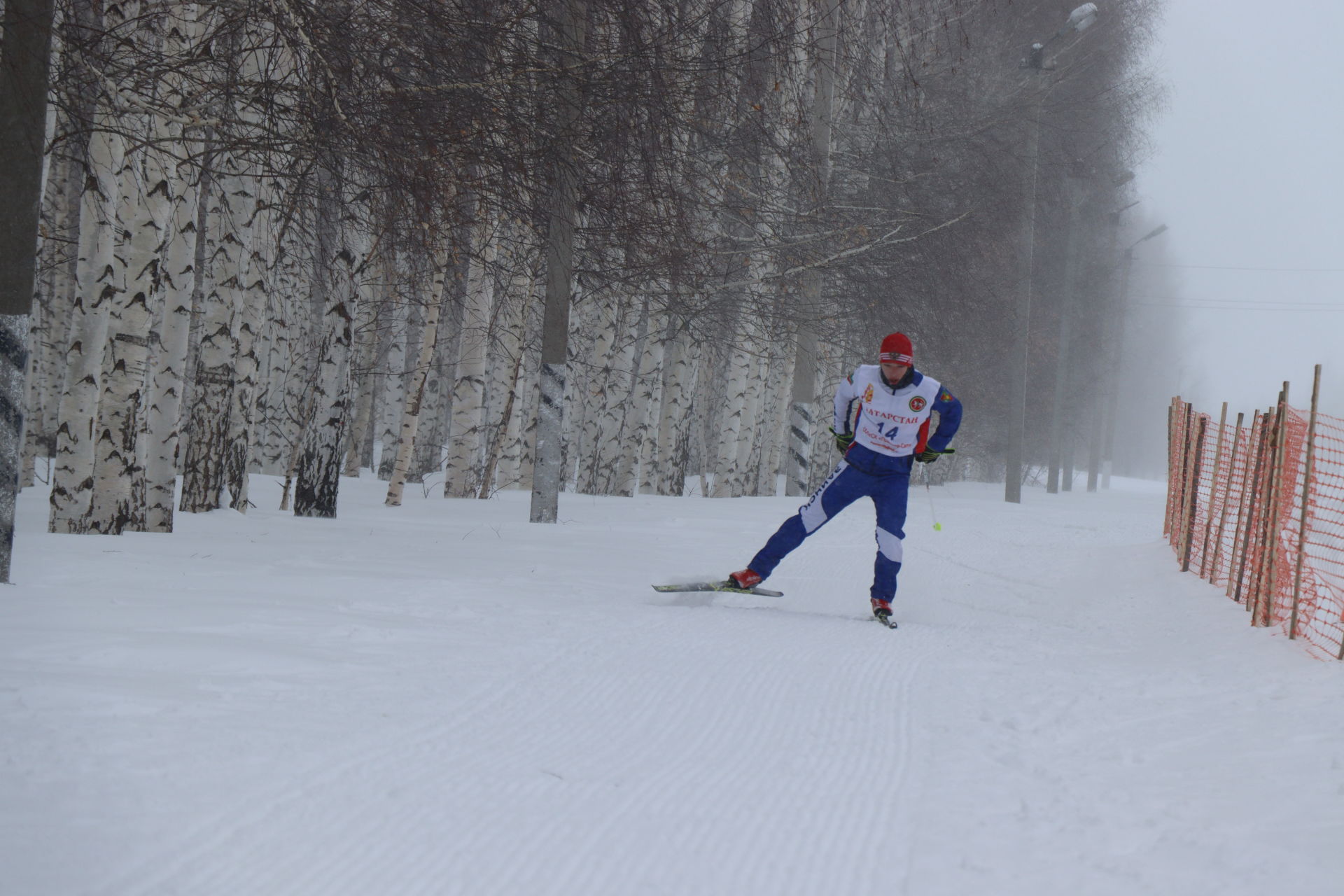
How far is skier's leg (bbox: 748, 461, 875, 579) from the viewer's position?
A: 333 inches

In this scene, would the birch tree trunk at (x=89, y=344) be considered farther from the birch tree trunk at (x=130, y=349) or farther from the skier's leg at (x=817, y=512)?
the skier's leg at (x=817, y=512)

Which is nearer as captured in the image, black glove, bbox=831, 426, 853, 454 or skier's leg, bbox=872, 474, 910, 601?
skier's leg, bbox=872, 474, 910, 601

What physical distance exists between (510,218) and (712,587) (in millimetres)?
3065

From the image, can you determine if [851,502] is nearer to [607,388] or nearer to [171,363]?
[171,363]

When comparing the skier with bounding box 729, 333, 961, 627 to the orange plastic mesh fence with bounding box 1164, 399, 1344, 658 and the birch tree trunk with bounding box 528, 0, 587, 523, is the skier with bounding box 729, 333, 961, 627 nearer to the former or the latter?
the orange plastic mesh fence with bounding box 1164, 399, 1344, 658

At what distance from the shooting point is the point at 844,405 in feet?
28.1

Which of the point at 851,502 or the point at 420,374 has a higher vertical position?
the point at 420,374

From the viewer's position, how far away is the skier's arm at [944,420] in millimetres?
8383

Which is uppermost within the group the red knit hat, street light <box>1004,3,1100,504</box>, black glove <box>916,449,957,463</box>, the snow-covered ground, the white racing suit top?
street light <box>1004,3,1100,504</box>

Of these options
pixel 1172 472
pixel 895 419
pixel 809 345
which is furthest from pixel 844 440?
pixel 809 345

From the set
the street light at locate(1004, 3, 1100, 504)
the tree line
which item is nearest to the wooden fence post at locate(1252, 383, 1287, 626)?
the tree line

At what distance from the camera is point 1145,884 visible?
10.8 feet

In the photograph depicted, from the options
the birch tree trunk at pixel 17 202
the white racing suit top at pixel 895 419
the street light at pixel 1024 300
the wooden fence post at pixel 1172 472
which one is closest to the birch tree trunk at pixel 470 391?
the white racing suit top at pixel 895 419

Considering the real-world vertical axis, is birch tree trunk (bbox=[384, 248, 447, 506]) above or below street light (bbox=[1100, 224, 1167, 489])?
below
